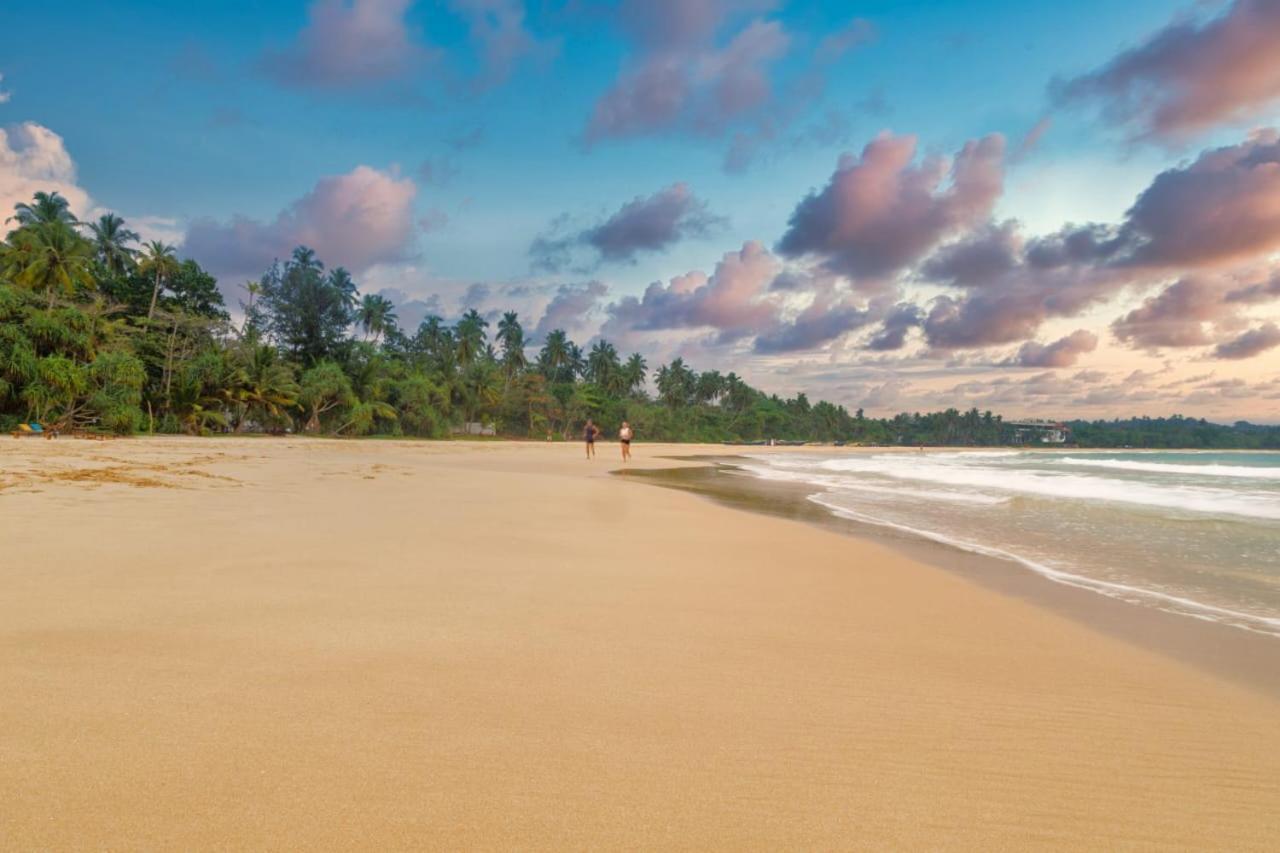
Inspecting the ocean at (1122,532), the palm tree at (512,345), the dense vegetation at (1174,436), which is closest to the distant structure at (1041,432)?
the dense vegetation at (1174,436)

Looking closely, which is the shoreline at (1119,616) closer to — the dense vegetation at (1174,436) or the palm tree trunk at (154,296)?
the palm tree trunk at (154,296)

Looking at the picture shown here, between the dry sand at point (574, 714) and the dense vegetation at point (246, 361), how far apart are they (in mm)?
32021

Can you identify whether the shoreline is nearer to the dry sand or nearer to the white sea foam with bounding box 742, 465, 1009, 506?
the dry sand

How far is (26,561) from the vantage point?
14.4 feet

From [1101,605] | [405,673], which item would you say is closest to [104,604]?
[405,673]

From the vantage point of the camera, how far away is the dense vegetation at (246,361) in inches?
1148

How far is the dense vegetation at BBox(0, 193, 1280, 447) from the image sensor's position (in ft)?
95.7

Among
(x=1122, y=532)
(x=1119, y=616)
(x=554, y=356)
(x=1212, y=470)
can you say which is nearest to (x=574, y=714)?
(x=1119, y=616)

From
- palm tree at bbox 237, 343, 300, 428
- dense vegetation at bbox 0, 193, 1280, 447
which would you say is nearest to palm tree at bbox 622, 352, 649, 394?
dense vegetation at bbox 0, 193, 1280, 447

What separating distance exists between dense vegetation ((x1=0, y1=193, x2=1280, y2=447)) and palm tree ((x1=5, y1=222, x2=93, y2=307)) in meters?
0.10

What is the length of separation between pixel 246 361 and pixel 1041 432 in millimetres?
171517

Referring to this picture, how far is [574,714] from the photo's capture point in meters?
2.44

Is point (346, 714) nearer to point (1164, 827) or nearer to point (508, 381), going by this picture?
point (1164, 827)

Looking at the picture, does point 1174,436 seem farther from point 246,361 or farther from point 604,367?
point 246,361
